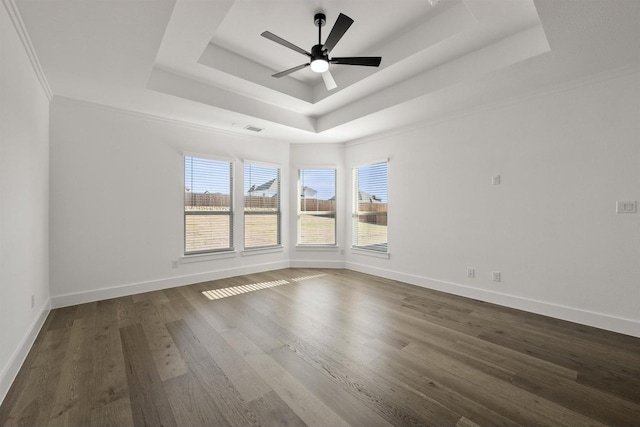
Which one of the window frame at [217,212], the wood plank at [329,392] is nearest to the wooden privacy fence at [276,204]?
the window frame at [217,212]

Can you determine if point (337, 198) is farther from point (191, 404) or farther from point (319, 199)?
point (191, 404)

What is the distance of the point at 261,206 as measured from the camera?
18.7 ft

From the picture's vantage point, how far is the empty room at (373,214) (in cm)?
200

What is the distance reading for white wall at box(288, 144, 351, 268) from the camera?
600 centimetres

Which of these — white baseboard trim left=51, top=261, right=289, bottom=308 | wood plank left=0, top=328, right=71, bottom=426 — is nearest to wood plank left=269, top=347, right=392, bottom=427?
wood plank left=0, top=328, right=71, bottom=426

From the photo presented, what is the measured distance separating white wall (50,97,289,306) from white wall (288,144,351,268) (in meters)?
1.67

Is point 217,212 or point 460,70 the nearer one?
point 460,70

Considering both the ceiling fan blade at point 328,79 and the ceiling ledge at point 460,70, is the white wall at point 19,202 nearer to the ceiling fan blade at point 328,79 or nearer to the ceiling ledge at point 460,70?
the ceiling fan blade at point 328,79

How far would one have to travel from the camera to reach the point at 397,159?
16.5ft

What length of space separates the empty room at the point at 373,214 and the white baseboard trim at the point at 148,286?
0.03 meters

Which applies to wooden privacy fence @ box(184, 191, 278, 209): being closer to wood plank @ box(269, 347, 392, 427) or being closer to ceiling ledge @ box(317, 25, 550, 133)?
ceiling ledge @ box(317, 25, 550, 133)

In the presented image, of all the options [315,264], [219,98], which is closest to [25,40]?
[219,98]

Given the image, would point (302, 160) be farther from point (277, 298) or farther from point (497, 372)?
point (497, 372)

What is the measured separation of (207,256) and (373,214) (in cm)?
322
